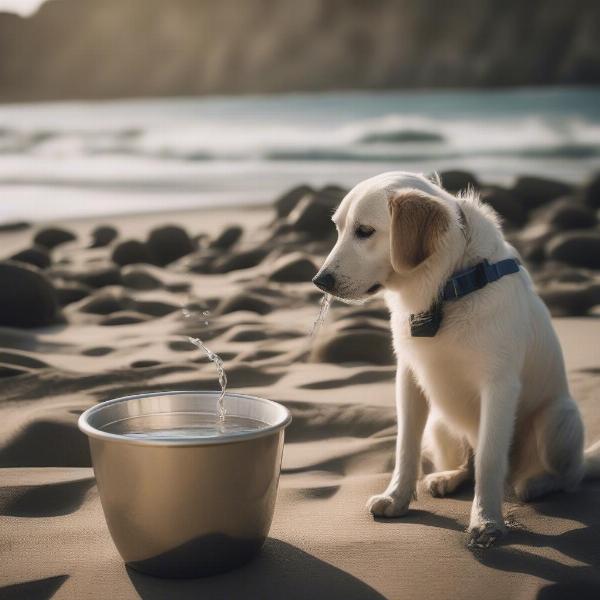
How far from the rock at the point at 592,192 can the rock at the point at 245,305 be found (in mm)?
7434

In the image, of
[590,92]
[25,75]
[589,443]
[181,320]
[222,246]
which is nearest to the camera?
[589,443]

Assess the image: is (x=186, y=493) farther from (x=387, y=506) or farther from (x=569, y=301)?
(x=569, y=301)

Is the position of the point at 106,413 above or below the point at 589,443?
above

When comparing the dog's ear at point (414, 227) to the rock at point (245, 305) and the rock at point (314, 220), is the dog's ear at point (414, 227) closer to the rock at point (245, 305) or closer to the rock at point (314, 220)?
the rock at point (245, 305)

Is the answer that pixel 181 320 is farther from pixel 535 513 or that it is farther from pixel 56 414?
pixel 535 513

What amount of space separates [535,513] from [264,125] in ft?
→ 103

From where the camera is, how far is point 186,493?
2.56m

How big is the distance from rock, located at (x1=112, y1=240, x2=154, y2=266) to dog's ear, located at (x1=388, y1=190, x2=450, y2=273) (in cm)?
656

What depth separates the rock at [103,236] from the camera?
1062 cm

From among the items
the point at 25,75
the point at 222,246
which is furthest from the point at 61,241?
the point at 25,75

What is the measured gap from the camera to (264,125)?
1329 inches

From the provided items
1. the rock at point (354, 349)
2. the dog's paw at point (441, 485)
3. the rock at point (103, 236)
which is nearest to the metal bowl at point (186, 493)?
the dog's paw at point (441, 485)

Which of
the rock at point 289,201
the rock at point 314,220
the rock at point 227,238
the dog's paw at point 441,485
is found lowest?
the dog's paw at point 441,485

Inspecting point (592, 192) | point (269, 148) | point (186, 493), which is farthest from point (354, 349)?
point (269, 148)
